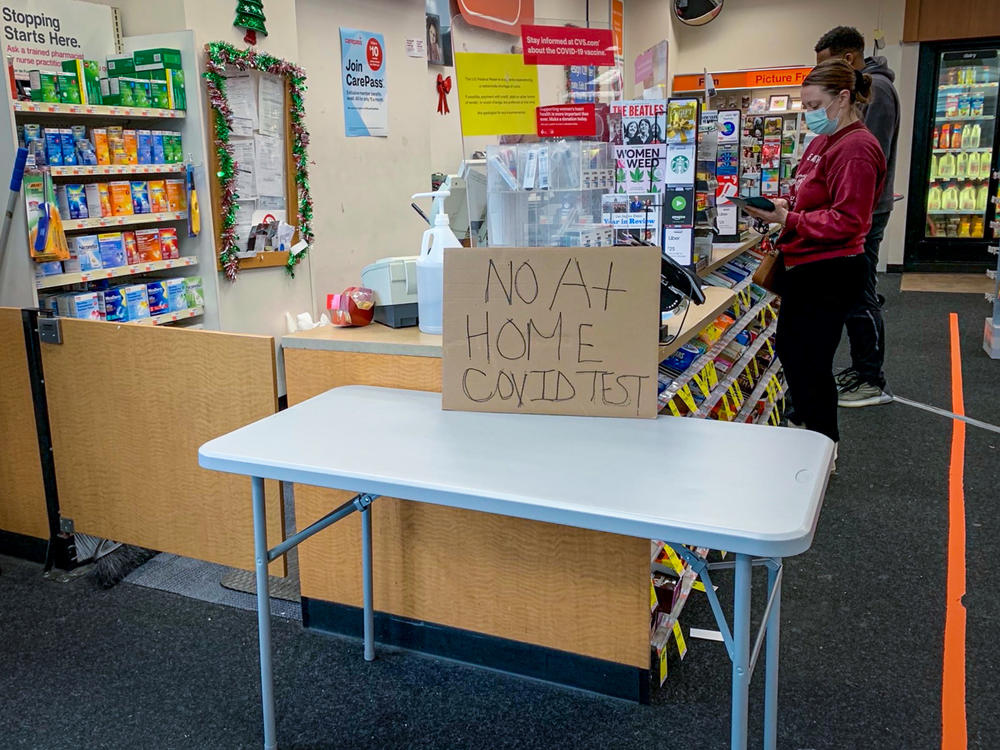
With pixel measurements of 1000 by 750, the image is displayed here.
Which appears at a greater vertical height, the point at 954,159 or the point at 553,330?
the point at 954,159

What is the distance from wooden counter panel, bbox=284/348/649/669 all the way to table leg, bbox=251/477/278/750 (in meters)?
0.32

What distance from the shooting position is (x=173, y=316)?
12.9 ft

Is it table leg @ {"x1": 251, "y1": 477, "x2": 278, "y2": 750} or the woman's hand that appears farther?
the woman's hand

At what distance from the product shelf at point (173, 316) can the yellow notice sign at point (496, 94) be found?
71.0 inches

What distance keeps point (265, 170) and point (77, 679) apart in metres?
2.88

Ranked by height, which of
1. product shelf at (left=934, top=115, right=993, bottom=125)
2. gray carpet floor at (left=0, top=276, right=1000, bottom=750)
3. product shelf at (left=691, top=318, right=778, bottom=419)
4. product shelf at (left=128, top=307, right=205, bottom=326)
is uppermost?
product shelf at (left=934, top=115, right=993, bottom=125)

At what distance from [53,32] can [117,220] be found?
87cm

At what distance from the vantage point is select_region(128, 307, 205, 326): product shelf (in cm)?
376

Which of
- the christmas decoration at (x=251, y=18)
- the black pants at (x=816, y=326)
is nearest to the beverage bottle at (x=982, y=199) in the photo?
the black pants at (x=816, y=326)

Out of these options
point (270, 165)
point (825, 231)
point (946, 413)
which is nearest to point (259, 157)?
point (270, 165)

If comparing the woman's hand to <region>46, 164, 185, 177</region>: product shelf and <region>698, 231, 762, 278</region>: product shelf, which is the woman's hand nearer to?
<region>698, 231, 762, 278</region>: product shelf

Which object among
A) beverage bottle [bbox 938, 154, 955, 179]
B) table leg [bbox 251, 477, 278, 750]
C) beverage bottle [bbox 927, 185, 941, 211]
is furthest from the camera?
beverage bottle [bbox 927, 185, 941, 211]

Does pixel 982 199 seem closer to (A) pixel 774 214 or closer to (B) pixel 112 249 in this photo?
(A) pixel 774 214

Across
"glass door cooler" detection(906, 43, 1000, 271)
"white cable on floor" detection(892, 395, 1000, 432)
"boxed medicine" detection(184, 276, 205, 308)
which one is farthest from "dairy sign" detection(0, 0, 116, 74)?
"glass door cooler" detection(906, 43, 1000, 271)
